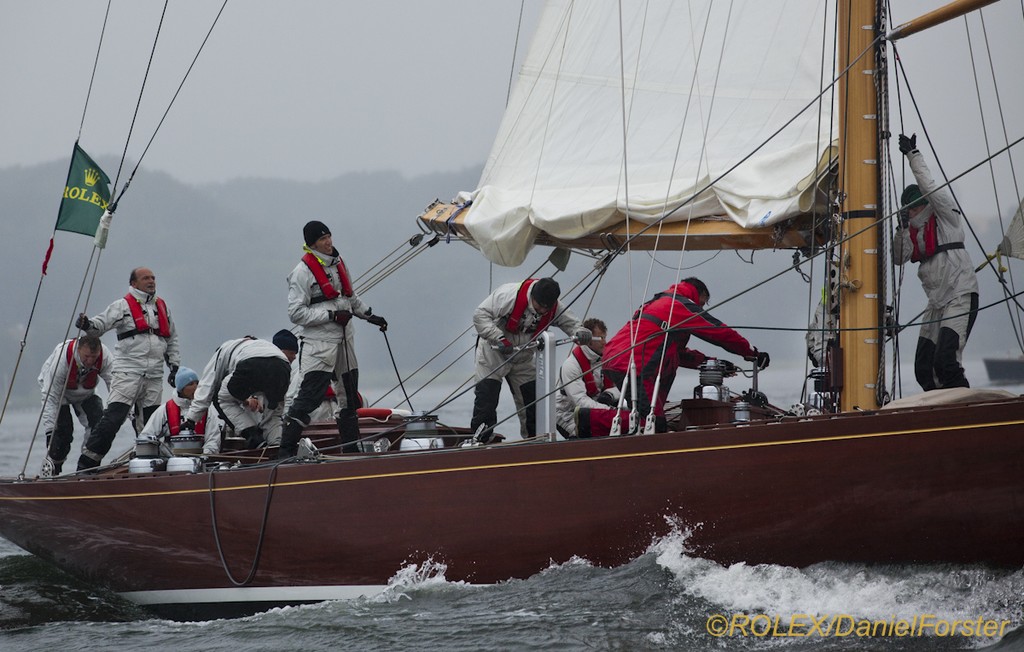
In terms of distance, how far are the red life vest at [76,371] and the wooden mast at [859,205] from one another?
5360 mm

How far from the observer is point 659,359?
243 inches

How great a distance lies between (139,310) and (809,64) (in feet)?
15.3

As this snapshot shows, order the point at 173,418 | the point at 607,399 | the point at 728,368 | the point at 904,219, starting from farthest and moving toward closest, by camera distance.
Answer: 1. the point at 173,418
2. the point at 607,399
3. the point at 728,368
4. the point at 904,219

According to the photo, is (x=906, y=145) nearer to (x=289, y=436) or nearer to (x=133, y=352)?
(x=289, y=436)

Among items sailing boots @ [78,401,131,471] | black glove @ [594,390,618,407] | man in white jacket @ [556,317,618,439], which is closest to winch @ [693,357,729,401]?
man in white jacket @ [556,317,618,439]

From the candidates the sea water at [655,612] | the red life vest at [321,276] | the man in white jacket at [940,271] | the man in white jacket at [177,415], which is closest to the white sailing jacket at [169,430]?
the man in white jacket at [177,415]

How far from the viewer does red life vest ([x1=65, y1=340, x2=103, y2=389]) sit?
29.1ft

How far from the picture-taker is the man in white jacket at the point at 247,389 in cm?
743

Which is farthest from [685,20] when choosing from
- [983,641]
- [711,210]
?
[983,641]

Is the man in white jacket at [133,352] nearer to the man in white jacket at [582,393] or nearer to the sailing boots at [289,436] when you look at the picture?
the sailing boots at [289,436]

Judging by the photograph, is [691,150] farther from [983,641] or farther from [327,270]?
[983,641]

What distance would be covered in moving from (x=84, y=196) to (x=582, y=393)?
372cm

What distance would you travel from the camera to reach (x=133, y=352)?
8.33 m

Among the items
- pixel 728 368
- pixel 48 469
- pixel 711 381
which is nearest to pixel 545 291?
pixel 711 381
